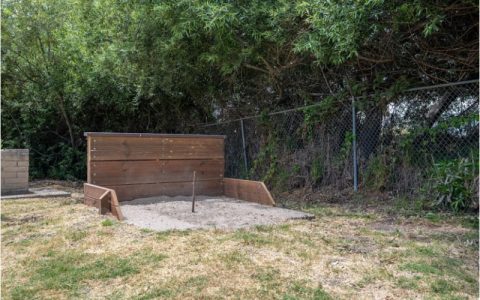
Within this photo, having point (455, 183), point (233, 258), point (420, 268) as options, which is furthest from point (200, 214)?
point (455, 183)

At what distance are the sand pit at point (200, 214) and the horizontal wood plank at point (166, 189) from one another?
10 cm

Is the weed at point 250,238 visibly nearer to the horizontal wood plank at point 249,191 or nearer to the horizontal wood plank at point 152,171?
the horizontal wood plank at point 249,191

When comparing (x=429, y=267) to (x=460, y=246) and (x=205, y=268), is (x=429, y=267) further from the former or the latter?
(x=205, y=268)

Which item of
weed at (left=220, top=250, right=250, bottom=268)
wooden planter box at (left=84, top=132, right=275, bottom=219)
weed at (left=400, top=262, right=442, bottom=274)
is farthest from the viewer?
wooden planter box at (left=84, top=132, right=275, bottom=219)

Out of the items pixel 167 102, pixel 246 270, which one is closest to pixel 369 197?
pixel 246 270

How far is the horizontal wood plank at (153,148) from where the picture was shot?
552cm

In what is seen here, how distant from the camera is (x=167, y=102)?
962cm

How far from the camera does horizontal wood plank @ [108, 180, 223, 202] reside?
5727 mm

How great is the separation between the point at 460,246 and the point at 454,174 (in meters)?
1.53

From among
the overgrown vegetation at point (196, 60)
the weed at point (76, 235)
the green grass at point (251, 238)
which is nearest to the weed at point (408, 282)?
the green grass at point (251, 238)

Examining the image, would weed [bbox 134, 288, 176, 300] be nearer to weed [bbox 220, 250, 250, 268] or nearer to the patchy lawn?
the patchy lawn

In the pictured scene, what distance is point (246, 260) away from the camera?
9.77 ft

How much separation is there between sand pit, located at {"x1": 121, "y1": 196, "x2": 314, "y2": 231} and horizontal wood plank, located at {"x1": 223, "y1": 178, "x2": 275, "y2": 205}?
126 mm

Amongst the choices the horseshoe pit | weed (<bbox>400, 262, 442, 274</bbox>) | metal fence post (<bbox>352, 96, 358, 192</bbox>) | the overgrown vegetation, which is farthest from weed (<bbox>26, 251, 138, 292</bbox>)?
metal fence post (<bbox>352, 96, 358, 192</bbox>)
